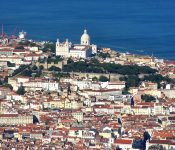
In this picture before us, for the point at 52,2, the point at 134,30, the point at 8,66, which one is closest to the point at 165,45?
the point at 134,30

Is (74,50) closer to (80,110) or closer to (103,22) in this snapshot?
(80,110)

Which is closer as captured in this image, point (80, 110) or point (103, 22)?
point (80, 110)

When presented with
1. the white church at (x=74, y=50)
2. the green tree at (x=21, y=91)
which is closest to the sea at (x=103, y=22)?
the white church at (x=74, y=50)

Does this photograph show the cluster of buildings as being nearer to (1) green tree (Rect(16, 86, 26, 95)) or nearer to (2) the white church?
(2) the white church

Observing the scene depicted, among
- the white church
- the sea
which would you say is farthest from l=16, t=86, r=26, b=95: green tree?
the sea

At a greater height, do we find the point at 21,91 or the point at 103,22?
the point at 103,22

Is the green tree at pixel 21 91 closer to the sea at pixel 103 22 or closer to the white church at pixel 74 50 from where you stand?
the white church at pixel 74 50

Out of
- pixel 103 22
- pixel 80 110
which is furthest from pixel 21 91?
pixel 103 22

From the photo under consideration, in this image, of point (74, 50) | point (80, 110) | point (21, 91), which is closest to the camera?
point (80, 110)
